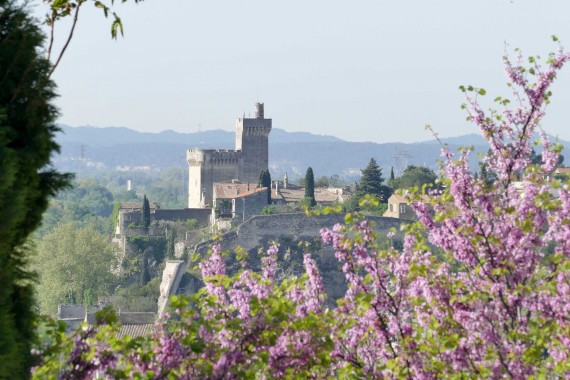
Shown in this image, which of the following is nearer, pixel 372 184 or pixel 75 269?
pixel 75 269

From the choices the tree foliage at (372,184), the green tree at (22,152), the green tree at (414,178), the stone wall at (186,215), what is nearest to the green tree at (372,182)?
the tree foliage at (372,184)

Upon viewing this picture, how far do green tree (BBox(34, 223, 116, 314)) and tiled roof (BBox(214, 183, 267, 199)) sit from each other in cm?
663

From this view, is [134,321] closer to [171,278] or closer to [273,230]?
[171,278]

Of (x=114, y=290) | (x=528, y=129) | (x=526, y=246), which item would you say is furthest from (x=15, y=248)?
→ (x=114, y=290)

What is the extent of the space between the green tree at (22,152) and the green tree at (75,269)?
63.2 metres

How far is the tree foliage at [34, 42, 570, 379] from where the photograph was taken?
10.4 m

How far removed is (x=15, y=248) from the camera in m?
9.20

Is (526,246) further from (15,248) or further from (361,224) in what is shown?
(15,248)

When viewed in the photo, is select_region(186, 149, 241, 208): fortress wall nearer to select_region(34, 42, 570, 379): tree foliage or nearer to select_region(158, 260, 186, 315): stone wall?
select_region(158, 260, 186, 315): stone wall

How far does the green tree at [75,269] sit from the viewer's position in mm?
74500

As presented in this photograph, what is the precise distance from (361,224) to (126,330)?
33224 mm

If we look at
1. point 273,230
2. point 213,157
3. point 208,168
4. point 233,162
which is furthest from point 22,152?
point 233,162

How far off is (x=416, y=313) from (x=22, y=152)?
4276 mm

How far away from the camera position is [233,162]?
101 meters
